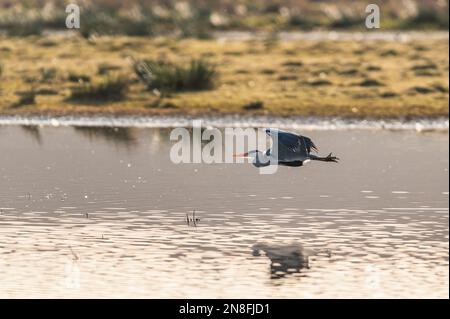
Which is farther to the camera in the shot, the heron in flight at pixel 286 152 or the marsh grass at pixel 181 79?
the marsh grass at pixel 181 79

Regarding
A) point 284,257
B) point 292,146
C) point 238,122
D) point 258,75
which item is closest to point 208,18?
point 258,75

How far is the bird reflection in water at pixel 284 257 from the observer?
651 inches

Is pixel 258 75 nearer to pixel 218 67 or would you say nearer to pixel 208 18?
pixel 218 67

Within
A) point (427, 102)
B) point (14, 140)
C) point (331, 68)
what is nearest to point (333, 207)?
point (14, 140)

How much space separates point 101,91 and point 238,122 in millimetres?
4282

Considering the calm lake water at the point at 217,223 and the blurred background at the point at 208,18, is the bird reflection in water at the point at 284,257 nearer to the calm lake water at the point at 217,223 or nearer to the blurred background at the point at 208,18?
the calm lake water at the point at 217,223

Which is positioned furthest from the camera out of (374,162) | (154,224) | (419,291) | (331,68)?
(331,68)

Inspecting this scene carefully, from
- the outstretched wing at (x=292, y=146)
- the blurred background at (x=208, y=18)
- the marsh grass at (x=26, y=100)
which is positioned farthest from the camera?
the blurred background at (x=208, y=18)

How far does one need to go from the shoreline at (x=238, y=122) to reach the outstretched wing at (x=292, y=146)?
410 inches

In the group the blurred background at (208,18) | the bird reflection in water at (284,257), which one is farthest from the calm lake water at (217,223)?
→ the blurred background at (208,18)
